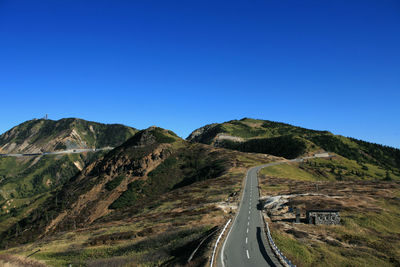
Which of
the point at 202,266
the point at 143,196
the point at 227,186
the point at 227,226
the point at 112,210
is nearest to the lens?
the point at 202,266

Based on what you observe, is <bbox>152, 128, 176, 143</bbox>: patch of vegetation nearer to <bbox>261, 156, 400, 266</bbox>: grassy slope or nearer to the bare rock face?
the bare rock face

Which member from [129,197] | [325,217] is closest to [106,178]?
[129,197]

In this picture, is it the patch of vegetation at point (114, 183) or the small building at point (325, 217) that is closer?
the small building at point (325, 217)

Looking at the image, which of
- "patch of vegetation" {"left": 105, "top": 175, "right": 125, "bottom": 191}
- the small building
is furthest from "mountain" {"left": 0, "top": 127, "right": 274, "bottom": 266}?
the small building

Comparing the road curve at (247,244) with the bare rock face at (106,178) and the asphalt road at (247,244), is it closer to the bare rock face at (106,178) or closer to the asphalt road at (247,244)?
the asphalt road at (247,244)

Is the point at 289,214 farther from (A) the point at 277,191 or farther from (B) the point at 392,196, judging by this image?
(B) the point at 392,196

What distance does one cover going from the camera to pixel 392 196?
59281mm

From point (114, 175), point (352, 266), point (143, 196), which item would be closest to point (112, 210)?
point (143, 196)

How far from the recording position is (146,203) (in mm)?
82875

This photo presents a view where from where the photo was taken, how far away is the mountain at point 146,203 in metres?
38.0

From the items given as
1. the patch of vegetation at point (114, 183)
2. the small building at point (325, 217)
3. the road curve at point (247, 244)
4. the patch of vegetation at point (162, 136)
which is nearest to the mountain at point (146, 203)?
the patch of vegetation at point (114, 183)

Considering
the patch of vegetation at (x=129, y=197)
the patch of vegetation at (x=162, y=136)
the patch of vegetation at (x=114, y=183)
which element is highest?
the patch of vegetation at (x=162, y=136)

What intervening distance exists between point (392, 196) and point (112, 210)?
95120 mm

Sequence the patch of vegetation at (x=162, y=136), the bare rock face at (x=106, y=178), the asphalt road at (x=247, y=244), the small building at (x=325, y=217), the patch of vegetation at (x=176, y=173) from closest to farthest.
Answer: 1. the asphalt road at (x=247, y=244)
2. the small building at (x=325, y=217)
3. the bare rock face at (x=106, y=178)
4. the patch of vegetation at (x=176, y=173)
5. the patch of vegetation at (x=162, y=136)
